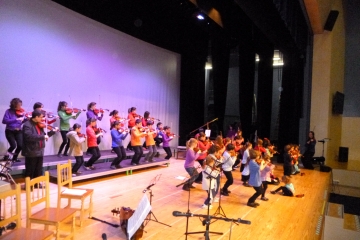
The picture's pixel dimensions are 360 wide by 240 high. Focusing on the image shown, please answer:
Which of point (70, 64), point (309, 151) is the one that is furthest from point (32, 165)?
point (309, 151)

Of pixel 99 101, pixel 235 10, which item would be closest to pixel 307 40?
pixel 235 10

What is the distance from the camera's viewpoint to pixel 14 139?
6.05 meters

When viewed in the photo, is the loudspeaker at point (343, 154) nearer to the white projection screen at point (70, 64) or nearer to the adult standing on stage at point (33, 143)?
the white projection screen at point (70, 64)

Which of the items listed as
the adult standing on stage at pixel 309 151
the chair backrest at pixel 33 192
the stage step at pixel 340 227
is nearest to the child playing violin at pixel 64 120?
the chair backrest at pixel 33 192

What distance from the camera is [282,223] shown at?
15.2 feet

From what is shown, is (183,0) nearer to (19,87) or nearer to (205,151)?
(205,151)

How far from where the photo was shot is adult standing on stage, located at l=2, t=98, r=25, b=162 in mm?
5852

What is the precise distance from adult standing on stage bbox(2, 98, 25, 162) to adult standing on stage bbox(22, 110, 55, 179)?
3.17ft

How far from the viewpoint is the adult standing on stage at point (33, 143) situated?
5.10 metres

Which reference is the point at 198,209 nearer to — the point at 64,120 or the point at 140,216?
the point at 140,216

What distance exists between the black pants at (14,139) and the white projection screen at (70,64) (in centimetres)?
55

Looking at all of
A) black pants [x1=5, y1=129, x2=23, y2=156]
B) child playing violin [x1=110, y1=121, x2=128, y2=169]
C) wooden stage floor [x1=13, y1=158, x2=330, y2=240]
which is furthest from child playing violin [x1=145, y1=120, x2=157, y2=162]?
black pants [x1=5, y1=129, x2=23, y2=156]

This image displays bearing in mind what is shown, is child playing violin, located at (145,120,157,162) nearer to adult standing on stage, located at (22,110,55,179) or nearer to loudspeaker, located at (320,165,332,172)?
adult standing on stage, located at (22,110,55,179)

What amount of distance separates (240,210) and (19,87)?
17.8 feet
